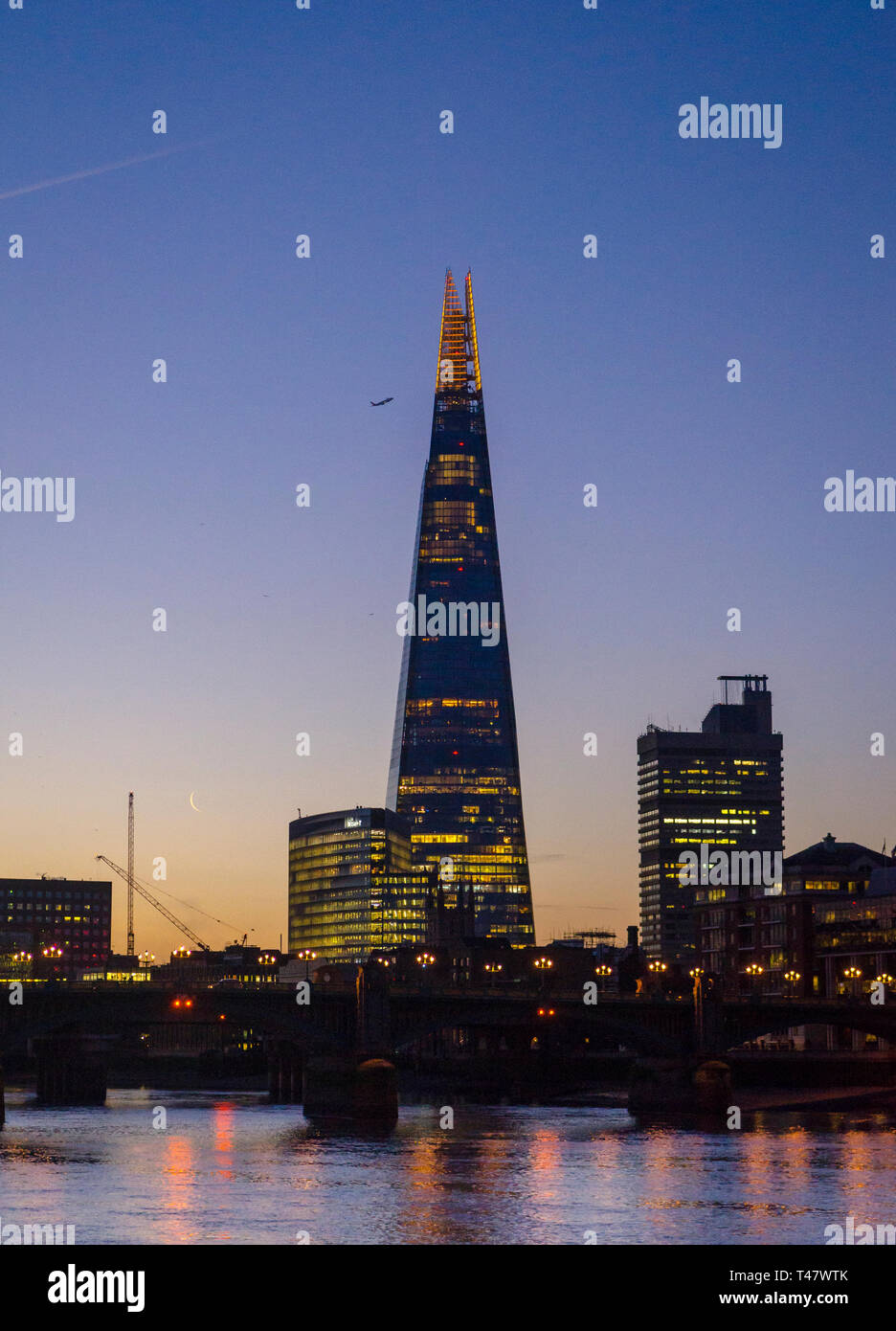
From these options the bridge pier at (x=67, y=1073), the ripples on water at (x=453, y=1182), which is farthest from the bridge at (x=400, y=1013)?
the bridge pier at (x=67, y=1073)

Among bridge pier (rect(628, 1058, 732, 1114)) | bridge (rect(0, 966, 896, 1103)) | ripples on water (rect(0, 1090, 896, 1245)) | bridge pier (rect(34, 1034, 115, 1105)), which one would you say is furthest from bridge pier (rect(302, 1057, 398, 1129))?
bridge pier (rect(34, 1034, 115, 1105))

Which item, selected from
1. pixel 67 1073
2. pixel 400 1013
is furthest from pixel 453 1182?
pixel 67 1073

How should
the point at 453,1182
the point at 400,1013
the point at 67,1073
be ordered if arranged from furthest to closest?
the point at 67,1073 → the point at 400,1013 → the point at 453,1182

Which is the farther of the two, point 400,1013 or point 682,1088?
point 682,1088

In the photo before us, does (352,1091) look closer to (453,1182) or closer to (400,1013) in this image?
(400,1013)

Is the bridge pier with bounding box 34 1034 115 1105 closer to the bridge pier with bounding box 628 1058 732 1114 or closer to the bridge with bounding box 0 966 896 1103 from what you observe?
the bridge with bounding box 0 966 896 1103
